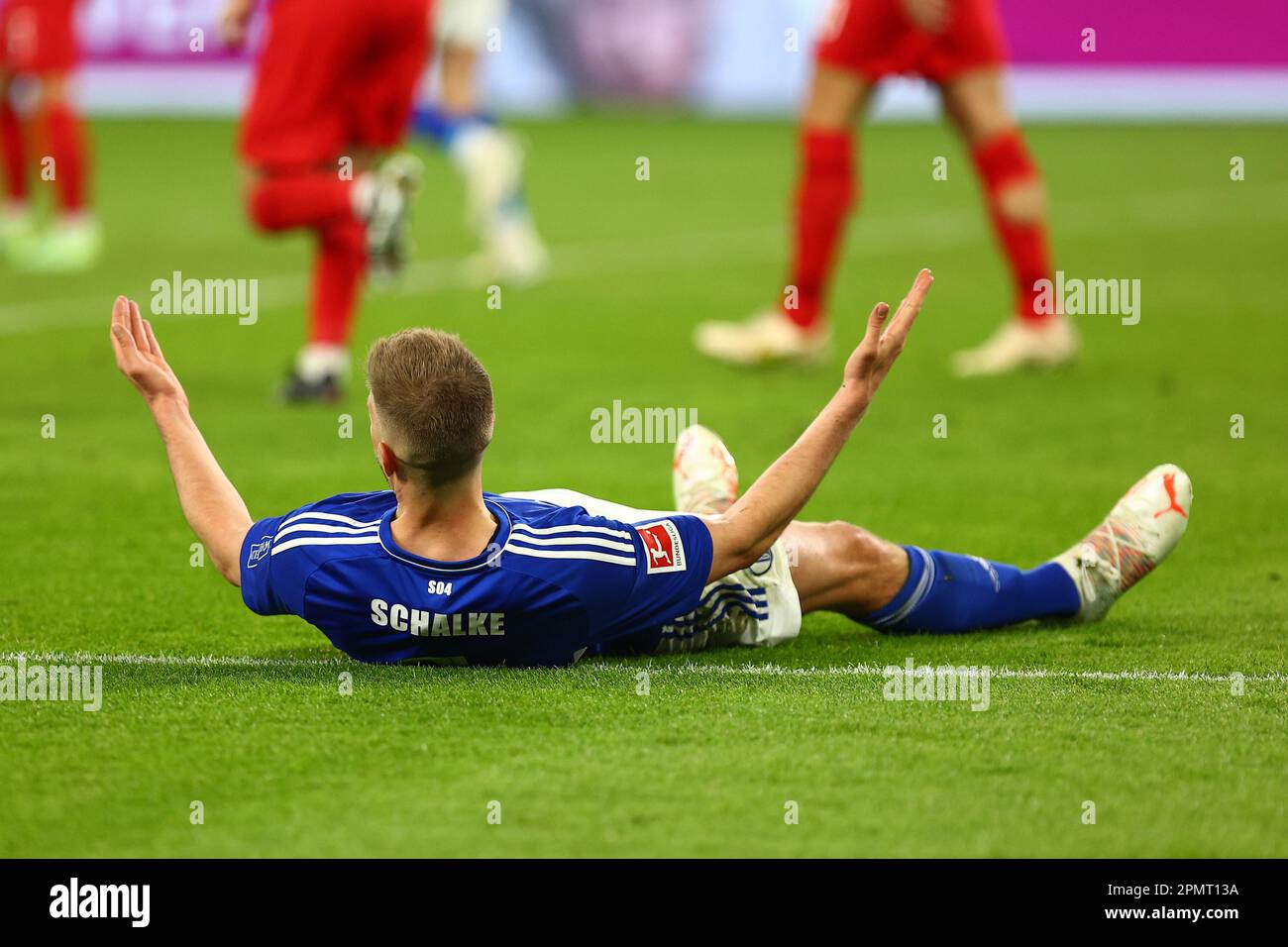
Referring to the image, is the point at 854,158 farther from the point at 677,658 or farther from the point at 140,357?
the point at 140,357

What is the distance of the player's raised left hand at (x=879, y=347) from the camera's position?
3.52 meters

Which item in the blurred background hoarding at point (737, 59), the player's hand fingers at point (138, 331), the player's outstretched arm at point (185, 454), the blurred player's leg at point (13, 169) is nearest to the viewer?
the player's outstretched arm at point (185, 454)

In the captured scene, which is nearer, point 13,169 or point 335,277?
point 335,277

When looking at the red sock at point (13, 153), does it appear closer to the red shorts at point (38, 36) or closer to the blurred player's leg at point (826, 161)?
the red shorts at point (38, 36)

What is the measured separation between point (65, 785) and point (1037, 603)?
A: 212 cm

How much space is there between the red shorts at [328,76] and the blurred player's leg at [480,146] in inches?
117

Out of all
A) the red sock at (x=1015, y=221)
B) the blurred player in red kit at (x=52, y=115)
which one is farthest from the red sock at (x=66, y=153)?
the red sock at (x=1015, y=221)

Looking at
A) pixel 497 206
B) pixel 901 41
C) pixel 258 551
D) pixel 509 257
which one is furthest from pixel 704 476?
pixel 509 257

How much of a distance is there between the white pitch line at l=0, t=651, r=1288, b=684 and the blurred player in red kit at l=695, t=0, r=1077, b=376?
452 centimetres

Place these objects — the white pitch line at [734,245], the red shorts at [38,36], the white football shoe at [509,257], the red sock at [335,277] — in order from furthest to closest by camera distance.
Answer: the red shorts at [38,36]
the white football shoe at [509,257]
the white pitch line at [734,245]
the red sock at [335,277]

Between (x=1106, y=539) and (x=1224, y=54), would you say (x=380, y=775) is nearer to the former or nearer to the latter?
(x=1106, y=539)

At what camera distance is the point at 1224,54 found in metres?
19.7

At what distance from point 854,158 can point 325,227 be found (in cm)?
234

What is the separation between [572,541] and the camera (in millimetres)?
3682
